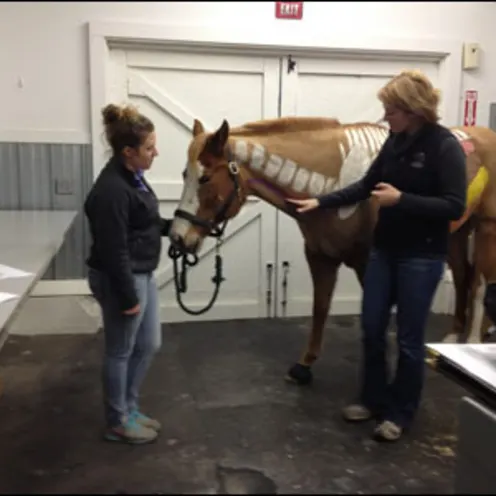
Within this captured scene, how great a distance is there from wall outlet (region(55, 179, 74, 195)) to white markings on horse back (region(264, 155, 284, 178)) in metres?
1.41

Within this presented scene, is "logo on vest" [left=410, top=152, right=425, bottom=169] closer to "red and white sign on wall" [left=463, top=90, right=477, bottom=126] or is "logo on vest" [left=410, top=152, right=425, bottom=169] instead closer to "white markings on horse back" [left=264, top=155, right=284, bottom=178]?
"white markings on horse back" [left=264, top=155, right=284, bottom=178]

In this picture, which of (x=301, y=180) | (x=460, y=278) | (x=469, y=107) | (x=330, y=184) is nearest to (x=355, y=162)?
(x=330, y=184)

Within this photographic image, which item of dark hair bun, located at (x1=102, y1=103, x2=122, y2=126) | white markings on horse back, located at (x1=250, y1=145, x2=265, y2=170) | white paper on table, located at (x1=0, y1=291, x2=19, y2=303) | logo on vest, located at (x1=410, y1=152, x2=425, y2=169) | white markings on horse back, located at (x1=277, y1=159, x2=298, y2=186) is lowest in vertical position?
white paper on table, located at (x1=0, y1=291, x2=19, y2=303)

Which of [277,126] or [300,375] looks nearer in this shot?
[277,126]

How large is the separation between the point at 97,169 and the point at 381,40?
1776 mm

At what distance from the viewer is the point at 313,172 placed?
2.73m

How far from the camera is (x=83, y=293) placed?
3715 mm

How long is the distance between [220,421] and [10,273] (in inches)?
39.8

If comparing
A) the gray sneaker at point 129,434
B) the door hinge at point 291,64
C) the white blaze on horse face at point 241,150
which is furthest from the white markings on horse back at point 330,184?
the door hinge at point 291,64

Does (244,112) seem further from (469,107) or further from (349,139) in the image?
(469,107)

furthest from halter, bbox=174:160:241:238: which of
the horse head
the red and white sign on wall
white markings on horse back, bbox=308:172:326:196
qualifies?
the red and white sign on wall

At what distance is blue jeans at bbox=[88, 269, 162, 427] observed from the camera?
2.18m

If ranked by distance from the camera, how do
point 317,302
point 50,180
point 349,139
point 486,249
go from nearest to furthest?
point 349,139
point 317,302
point 486,249
point 50,180

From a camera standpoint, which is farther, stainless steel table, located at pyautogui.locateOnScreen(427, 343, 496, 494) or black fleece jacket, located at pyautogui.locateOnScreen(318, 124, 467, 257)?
black fleece jacket, located at pyautogui.locateOnScreen(318, 124, 467, 257)
